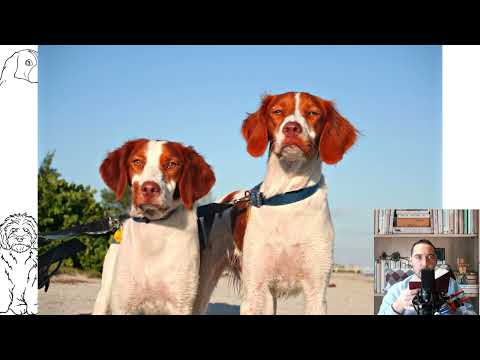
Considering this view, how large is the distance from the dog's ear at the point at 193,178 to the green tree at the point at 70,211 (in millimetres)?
1677

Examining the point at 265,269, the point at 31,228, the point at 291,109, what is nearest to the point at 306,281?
the point at 265,269

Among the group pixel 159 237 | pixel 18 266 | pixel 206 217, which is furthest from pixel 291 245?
pixel 18 266

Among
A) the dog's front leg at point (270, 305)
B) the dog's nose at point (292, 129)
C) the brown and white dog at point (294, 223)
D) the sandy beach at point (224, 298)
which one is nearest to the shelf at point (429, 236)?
the sandy beach at point (224, 298)

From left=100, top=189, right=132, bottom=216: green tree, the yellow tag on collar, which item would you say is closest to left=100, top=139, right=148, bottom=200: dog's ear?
the yellow tag on collar

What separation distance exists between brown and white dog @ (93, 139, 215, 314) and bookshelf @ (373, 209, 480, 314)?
158cm

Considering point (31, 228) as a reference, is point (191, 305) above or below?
below

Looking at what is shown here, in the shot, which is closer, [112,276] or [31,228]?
[112,276]

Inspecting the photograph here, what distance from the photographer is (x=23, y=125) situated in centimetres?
523

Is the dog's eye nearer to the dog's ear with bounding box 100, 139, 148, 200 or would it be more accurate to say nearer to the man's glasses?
the dog's ear with bounding box 100, 139, 148, 200

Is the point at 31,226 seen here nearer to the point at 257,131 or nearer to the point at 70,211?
the point at 70,211

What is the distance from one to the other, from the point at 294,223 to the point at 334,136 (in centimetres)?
65

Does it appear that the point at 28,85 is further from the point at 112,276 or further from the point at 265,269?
the point at 265,269

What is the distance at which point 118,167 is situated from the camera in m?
4.45
